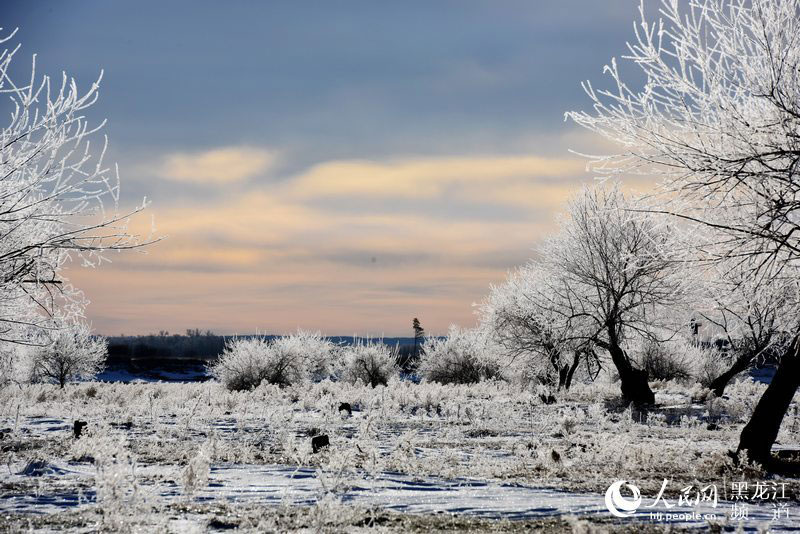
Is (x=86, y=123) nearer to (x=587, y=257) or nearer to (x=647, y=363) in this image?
(x=587, y=257)

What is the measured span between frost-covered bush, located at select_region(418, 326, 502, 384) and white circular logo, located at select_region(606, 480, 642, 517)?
32196mm

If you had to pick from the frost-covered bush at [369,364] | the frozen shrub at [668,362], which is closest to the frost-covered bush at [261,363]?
the frost-covered bush at [369,364]

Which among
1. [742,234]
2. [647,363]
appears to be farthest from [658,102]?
[647,363]

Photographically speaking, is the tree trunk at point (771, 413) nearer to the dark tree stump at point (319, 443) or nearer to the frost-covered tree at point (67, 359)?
the dark tree stump at point (319, 443)

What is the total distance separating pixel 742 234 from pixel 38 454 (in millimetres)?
10522

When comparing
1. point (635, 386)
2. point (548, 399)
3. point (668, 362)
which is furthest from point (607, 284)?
point (668, 362)

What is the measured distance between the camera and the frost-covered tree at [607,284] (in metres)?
18.6

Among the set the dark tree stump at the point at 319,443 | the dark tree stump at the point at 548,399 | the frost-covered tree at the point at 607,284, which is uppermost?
the frost-covered tree at the point at 607,284

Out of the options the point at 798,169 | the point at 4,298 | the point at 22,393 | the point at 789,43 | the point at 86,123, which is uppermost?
the point at 789,43

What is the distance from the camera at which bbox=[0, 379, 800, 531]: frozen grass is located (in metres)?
6.07

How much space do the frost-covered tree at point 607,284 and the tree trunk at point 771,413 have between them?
8523 mm

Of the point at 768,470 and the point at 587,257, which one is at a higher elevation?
the point at 587,257

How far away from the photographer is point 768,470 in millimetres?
8891

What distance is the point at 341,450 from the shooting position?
9.96 metres
